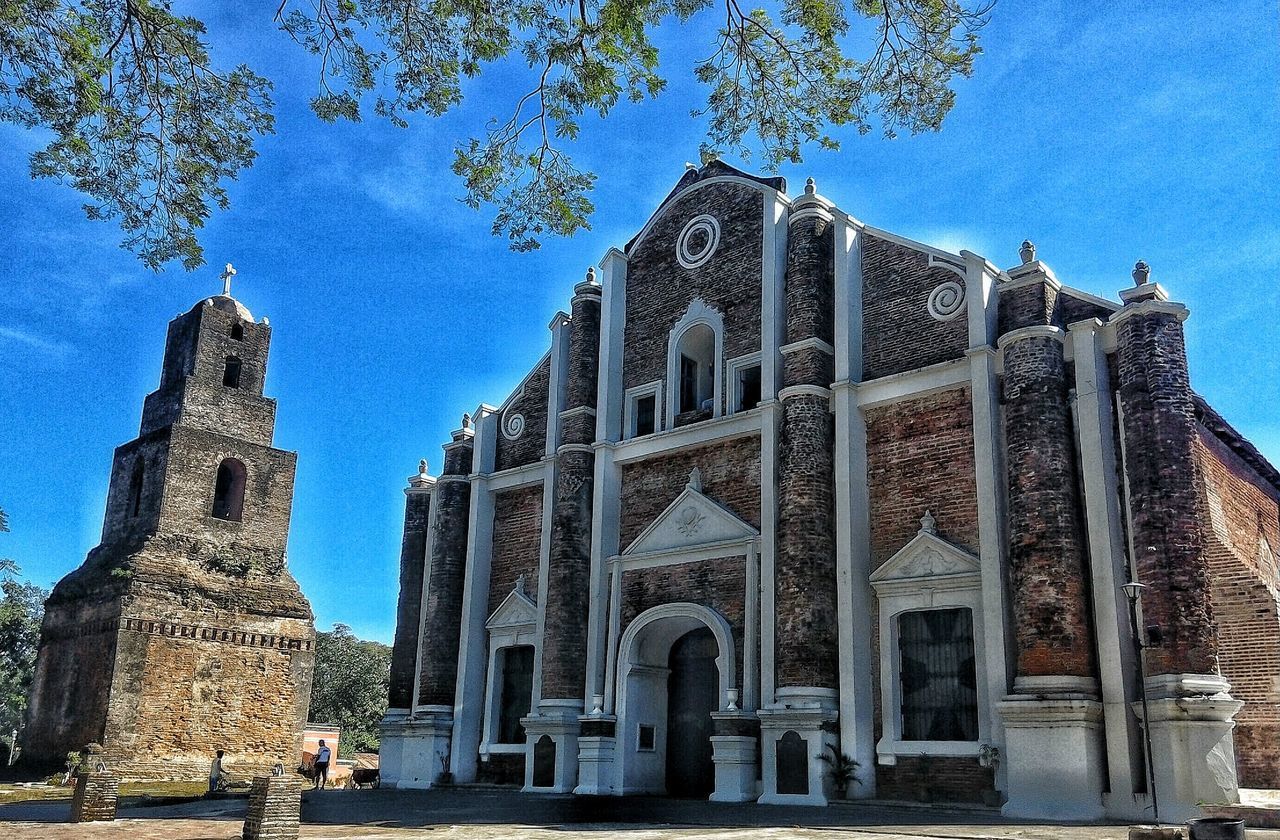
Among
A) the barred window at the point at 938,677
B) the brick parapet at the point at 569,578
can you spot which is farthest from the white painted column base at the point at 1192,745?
the brick parapet at the point at 569,578

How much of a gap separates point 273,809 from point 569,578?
34.1 feet

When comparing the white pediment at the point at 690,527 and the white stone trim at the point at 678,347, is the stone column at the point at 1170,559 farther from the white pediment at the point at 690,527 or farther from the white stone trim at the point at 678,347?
the white stone trim at the point at 678,347

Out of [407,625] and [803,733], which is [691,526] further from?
[407,625]

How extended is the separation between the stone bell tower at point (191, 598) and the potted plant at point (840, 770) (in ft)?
A: 60.6

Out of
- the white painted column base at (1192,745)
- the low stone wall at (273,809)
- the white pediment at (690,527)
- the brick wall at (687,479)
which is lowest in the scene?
the low stone wall at (273,809)

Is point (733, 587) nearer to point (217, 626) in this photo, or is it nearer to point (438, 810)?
point (438, 810)

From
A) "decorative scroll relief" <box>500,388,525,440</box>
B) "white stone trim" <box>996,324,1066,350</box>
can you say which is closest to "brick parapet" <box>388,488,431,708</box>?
"decorative scroll relief" <box>500,388,525,440</box>

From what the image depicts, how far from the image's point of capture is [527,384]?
23156 mm

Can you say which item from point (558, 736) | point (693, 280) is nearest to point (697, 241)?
point (693, 280)

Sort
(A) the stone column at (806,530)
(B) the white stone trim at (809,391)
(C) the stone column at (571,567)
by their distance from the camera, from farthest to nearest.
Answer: (C) the stone column at (571,567) → (B) the white stone trim at (809,391) → (A) the stone column at (806,530)

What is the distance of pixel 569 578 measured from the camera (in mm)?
19953

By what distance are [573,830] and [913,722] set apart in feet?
19.3

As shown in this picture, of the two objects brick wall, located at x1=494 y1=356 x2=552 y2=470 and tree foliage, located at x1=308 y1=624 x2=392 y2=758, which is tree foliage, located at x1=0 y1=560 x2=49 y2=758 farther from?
brick wall, located at x1=494 y1=356 x2=552 y2=470

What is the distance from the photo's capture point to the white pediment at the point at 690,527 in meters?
18.1
